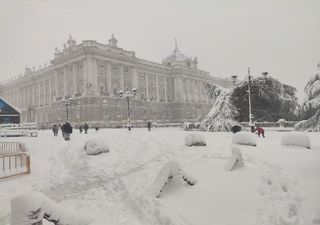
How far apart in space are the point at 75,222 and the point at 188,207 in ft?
8.11

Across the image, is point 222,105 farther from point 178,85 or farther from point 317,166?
point 178,85

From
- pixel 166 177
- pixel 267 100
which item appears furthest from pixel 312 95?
pixel 267 100

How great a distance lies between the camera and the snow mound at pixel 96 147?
1459 cm

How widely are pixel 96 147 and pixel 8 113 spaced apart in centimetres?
1081

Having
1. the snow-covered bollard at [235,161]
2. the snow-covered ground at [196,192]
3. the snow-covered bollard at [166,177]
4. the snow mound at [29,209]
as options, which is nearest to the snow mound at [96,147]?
the snow-covered ground at [196,192]

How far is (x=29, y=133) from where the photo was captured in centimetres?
2816

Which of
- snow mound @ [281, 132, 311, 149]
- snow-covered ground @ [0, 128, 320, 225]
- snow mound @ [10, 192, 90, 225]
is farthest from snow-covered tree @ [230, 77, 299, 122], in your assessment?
snow mound @ [10, 192, 90, 225]

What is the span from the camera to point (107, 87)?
198 feet

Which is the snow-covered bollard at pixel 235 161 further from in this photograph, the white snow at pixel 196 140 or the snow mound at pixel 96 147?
the snow mound at pixel 96 147

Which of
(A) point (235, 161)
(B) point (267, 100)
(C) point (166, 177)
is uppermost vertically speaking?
(B) point (267, 100)

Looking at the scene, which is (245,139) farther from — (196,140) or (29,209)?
(29,209)

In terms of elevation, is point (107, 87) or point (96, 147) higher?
point (107, 87)

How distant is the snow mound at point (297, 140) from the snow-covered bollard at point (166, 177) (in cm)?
653

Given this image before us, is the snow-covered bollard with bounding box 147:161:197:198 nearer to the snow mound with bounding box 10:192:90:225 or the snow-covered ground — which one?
the snow-covered ground
